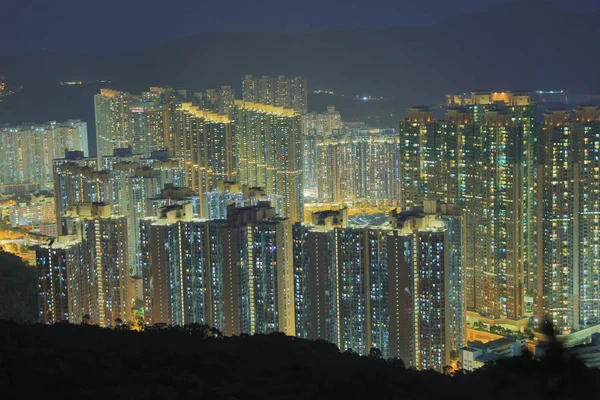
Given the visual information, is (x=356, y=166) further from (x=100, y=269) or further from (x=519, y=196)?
(x=100, y=269)

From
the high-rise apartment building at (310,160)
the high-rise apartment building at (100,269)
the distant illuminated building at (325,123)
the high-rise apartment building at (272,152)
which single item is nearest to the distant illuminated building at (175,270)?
the high-rise apartment building at (100,269)

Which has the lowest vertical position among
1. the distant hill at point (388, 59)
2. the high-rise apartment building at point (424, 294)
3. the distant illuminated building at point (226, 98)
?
the high-rise apartment building at point (424, 294)

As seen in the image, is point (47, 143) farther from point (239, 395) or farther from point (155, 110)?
point (239, 395)

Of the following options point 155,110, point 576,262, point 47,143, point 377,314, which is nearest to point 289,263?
point 377,314

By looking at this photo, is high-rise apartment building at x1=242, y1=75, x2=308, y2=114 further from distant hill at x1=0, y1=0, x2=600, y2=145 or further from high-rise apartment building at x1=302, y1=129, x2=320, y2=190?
high-rise apartment building at x1=302, y1=129, x2=320, y2=190

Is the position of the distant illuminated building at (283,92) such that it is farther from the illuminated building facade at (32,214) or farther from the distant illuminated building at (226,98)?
the illuminated building facade at (32,214)

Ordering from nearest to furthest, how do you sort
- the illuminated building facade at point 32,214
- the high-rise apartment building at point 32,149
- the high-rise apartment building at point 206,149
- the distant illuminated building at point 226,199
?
the distant illuminated building at point 226,199, the illuminated building facade at point 32,214, the high-rise apartment building at point 206,149, the high-rise apartment building at point 32,149

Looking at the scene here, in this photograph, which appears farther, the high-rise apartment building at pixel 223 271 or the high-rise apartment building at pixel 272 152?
the high-rise apartment building at pixel 272 152
